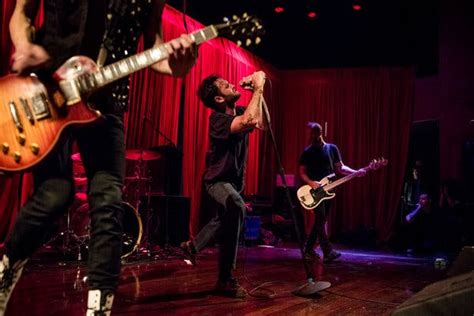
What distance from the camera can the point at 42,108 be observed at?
1695mm

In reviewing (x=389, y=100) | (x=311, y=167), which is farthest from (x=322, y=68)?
(x=311, y=167)

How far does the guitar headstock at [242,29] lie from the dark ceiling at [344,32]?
7.39 metres

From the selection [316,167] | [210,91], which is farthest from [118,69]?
[316,167]

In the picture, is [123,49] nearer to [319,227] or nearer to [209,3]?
[319,227]

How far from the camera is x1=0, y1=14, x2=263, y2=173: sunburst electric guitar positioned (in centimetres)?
167

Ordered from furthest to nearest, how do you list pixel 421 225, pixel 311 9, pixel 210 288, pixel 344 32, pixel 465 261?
pixel 344 32
pixel 311 9
pixel 421 225
pixel 210 288
pixel 465 261

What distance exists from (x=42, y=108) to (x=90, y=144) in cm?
24

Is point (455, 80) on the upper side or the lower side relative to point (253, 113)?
upper

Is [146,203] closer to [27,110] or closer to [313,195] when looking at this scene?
[313,195]

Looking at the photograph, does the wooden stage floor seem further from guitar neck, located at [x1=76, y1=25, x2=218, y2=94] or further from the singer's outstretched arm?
guitar neck, located at [x1=76, y1=25, x2=218, y2=94]

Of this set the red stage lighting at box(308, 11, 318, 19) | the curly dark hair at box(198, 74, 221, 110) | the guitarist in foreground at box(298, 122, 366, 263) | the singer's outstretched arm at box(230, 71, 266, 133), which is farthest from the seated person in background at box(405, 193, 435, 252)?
the singer's outstretched arm at box(230, 71, 266, 133)

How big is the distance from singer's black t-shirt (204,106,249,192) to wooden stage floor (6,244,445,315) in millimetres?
883

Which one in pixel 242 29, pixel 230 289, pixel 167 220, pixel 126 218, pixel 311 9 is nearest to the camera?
pixel 242 29

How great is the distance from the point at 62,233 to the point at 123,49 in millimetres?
3969
